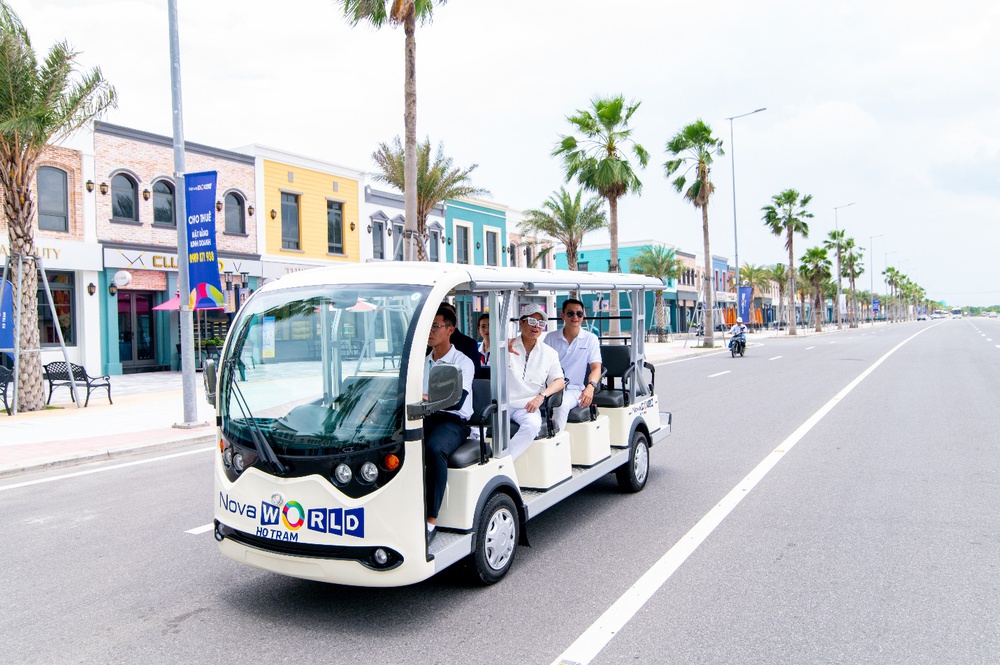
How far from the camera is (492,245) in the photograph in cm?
3934

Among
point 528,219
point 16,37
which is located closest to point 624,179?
point 528,219

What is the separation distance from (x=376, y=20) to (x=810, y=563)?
47.5 feet

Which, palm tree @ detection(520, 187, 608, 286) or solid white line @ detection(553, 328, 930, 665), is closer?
solid white line @ detection(553, 328, 930, 665)

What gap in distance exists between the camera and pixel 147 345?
23969 millimetres

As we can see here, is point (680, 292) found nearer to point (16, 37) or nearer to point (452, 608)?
point (16, 37)

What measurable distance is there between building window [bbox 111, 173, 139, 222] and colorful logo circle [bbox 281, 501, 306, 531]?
838 inches

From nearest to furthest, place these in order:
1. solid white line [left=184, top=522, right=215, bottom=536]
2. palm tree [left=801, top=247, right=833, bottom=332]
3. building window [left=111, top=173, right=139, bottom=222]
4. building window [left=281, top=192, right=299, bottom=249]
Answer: solid white line [left=184, top=522, right=215, bottom=536], building window [left=111, top=173, right=139, bottom=222], building window [left=281, top=192, right=299, bottom=249], palm tree [left=801, top=247, right=833, bottom=332]

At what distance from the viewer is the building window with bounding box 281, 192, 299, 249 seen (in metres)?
27.7

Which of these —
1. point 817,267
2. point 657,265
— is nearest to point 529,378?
Answer: point 657,265

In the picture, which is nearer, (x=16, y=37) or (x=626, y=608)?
(x=626, y=608)

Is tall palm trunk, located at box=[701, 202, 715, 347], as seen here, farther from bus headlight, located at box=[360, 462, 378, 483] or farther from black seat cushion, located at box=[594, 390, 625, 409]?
bus headlight, located at box=[360, 462, 378, 483]

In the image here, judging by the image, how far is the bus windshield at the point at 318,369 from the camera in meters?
4.03

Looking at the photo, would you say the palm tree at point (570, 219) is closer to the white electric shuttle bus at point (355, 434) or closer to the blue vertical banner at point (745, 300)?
the blue vertical banner at point (745, 300)

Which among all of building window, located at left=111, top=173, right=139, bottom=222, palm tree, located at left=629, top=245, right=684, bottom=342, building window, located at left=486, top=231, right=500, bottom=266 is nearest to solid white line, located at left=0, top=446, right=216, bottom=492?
building window, located at left=111, top=173, right=139, bottom=222
